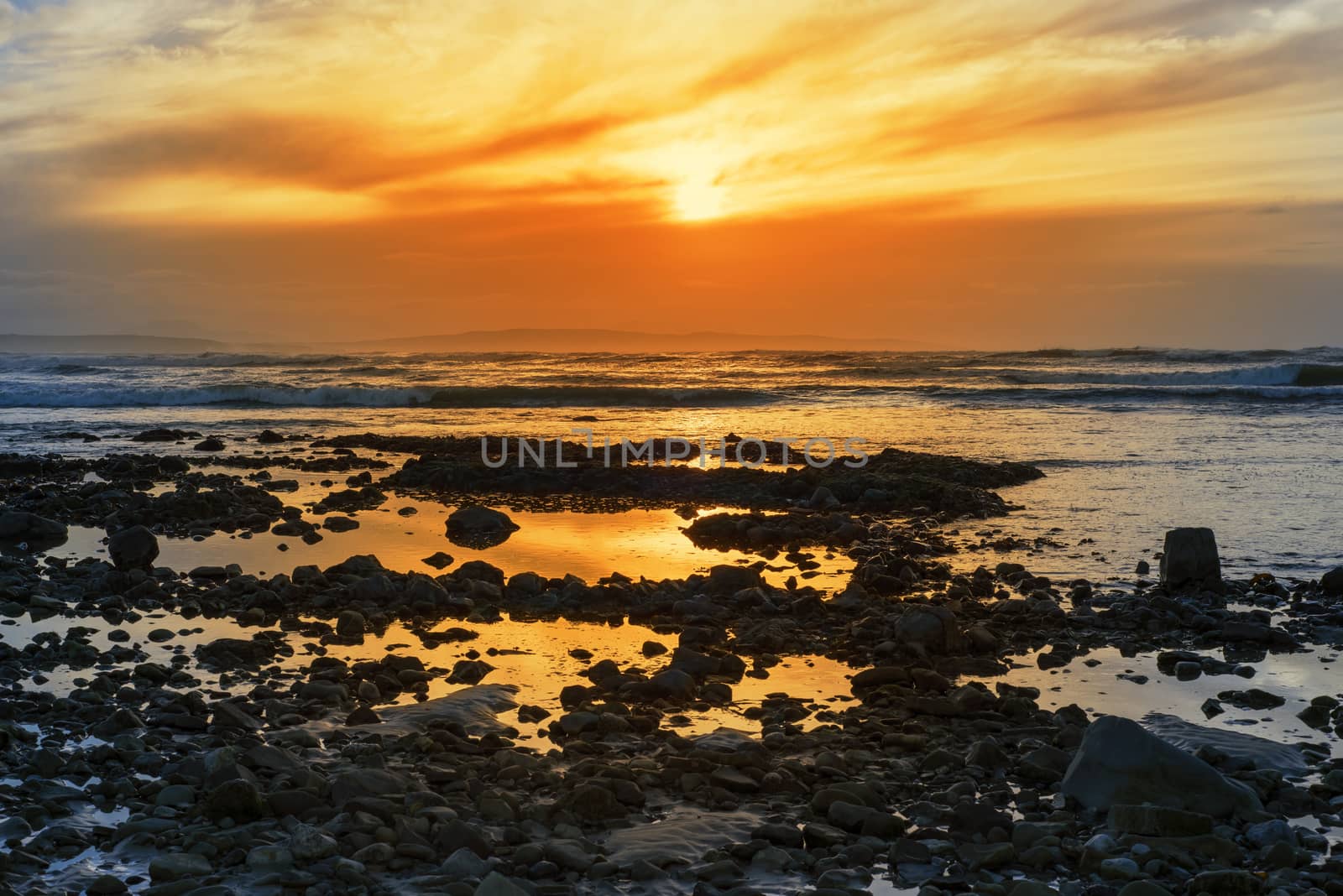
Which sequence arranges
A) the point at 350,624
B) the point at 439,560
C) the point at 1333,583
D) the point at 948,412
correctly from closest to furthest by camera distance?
the point at 350,624 < the point at 1333,583 < the point at 439,560 < the point at 948,412

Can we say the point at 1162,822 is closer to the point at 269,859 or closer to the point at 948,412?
the point at 269,859

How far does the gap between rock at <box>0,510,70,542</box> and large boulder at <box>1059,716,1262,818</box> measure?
40.6 ft

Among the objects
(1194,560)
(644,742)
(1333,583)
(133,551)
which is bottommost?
(644,742)

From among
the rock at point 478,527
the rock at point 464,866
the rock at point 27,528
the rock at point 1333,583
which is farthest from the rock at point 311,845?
the rock at point 27,528

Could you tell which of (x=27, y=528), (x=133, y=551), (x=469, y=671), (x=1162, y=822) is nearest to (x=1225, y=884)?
(x=1162, y=822)

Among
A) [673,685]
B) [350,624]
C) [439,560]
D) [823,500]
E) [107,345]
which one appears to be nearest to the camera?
[673,685]

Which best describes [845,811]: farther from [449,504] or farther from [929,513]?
[449,504]

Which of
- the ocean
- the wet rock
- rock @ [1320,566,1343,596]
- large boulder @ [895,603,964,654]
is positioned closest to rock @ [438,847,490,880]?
large boulder @ [895,603,964,654]

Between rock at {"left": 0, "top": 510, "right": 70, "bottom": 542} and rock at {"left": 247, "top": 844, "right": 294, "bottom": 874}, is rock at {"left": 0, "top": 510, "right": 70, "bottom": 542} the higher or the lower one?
the higher one

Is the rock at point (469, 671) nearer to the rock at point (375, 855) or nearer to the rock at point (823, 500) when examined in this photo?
the rock at point (375, 855)

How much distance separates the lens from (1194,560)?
9.75 metres

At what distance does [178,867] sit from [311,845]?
1.75 ft

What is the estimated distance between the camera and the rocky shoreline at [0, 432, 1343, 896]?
4633 millimetres

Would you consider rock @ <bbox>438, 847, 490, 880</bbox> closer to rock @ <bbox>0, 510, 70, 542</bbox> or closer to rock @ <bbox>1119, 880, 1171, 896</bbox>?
rock @ <bbox>1119, 880, 1171, 896</bbox>
